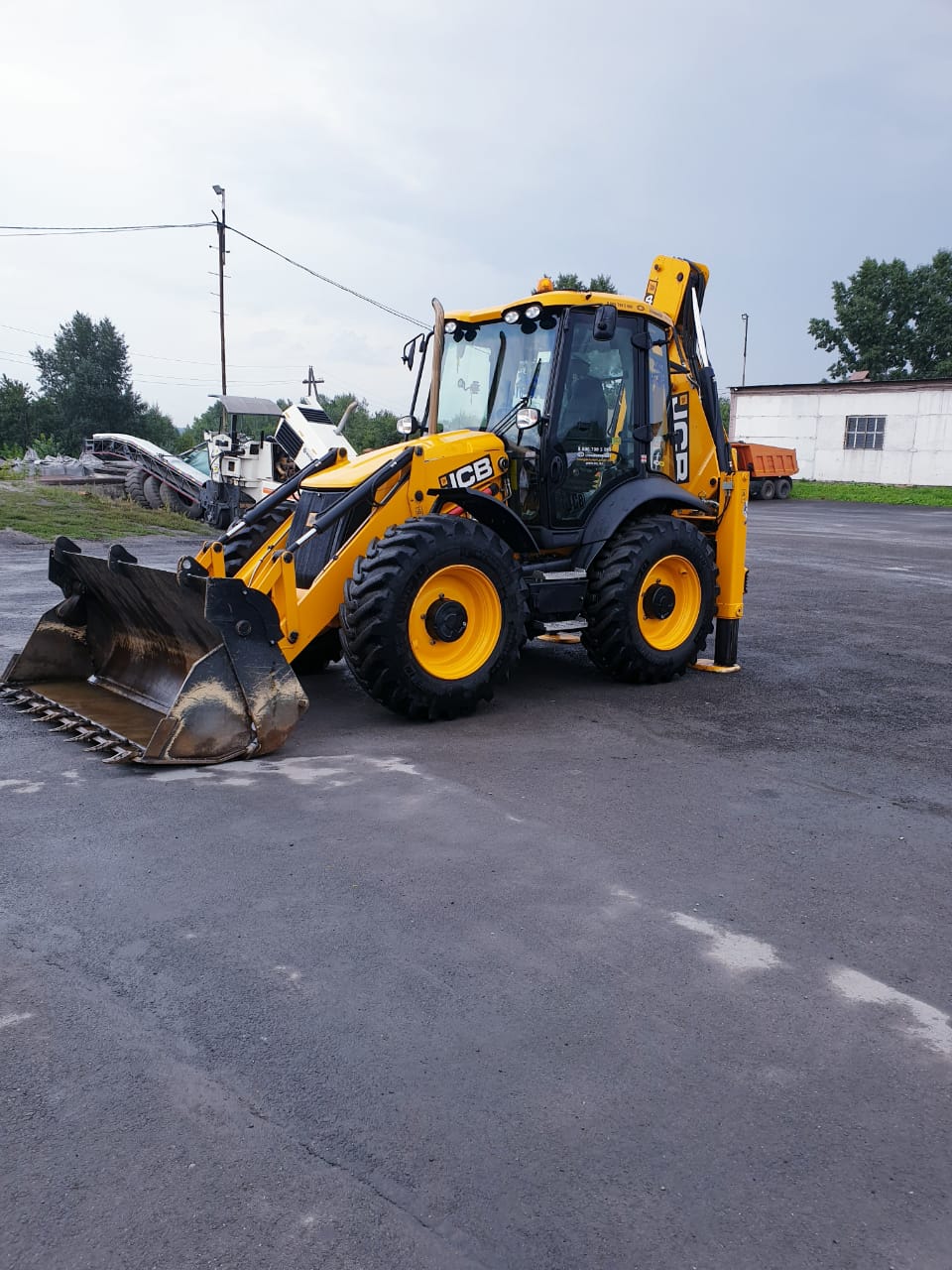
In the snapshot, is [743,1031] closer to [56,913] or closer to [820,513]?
[56,913]

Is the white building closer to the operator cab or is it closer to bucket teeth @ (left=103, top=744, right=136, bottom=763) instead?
the operator cab

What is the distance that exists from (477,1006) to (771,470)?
36.5 meters

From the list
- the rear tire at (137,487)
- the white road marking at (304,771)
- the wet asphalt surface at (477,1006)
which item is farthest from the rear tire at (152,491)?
the white road marking at (304,771)

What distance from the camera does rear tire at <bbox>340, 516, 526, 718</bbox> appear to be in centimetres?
627

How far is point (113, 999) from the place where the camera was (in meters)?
3.35

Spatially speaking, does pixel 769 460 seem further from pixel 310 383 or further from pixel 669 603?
pixel 669 603

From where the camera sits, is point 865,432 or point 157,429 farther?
point 157,429

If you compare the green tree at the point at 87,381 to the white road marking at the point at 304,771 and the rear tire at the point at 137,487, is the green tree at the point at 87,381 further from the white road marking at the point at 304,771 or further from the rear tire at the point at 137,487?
the white road marking at the point at 304,771

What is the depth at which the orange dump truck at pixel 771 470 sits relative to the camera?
36938mm

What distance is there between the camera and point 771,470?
1480 inches

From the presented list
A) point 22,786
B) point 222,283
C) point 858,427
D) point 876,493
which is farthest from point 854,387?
point 22,786

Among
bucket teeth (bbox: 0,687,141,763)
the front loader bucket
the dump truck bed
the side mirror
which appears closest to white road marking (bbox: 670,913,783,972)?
the front loader bucket

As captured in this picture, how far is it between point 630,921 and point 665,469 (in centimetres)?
524

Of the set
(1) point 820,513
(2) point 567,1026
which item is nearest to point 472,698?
(2) point 567,1026
